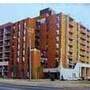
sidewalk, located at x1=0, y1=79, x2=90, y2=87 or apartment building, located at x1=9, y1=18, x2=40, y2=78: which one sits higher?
apartment building, located at x1=9, y1=18, x2=40, y2=78

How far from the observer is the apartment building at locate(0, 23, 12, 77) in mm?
4848

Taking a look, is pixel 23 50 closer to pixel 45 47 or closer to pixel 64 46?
pixel 45 47

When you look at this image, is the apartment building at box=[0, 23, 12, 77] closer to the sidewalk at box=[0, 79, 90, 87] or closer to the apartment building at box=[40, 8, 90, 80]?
the sidewalk at box=[0, 79, 90, 87]

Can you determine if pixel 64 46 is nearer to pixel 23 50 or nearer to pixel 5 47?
pixel 23 50

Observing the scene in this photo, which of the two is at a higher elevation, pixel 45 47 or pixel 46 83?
pixel 45 47

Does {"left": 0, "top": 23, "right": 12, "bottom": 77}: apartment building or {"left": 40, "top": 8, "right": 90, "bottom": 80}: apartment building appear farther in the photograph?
{"left": 0, "top": 23, "right": 12, "bottom": 77}: apartment building

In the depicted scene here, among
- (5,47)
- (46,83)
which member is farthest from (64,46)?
(5,47)

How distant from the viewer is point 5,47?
489cm

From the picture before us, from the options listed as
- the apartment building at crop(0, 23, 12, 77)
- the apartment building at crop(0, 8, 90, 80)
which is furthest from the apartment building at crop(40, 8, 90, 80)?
the apartment building at crop(0, 23, 12, 77)

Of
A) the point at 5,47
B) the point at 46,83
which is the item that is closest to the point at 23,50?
the point at 5,47

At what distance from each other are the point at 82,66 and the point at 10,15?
2.73 ft

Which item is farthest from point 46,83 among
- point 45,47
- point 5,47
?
point 5,47

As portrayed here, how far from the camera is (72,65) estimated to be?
4.75 meters

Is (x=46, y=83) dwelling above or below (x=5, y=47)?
below
